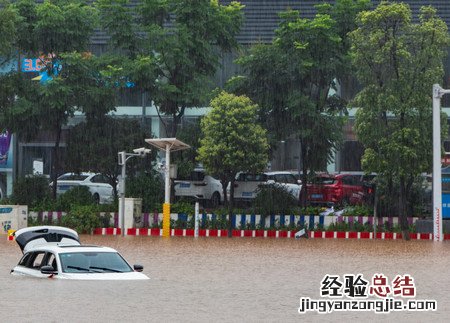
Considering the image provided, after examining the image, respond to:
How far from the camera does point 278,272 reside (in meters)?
25.5

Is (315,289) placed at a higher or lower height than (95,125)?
lower

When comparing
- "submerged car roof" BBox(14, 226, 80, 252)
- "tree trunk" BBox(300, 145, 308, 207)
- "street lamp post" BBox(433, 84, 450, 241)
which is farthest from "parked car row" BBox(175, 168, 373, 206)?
"submerged car roof" BBox(14, 226, 80, 252)

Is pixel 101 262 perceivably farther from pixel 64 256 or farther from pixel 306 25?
pixel 306 25

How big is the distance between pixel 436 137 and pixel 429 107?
221 centimetres

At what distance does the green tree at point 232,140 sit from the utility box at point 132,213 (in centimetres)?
322

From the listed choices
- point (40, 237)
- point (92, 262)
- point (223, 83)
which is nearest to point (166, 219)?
point (223, 83)

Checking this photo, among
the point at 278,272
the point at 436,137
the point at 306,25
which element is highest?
the point at 306,25

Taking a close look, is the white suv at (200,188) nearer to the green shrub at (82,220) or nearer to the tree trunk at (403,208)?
the green shrub at (82,220)

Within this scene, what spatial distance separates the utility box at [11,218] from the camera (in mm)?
43844

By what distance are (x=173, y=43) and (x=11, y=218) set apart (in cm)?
957

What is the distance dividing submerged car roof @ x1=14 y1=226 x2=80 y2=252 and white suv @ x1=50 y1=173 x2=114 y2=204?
23.6 meters

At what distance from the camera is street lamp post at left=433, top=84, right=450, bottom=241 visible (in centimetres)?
3953

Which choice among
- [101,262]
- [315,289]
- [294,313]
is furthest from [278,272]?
[294,313]

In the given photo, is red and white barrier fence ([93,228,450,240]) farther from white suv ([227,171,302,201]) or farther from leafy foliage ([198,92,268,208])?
white suv ([227,171,302,201])
